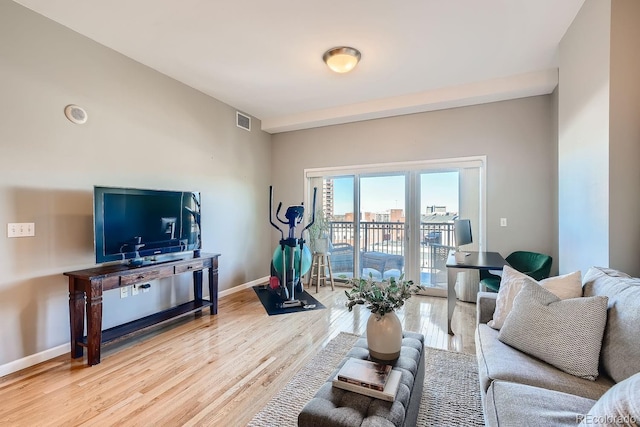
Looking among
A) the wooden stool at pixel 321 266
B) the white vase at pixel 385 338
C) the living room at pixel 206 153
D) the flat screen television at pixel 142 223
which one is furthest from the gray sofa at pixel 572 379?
the wooden stool at pixel 321 266

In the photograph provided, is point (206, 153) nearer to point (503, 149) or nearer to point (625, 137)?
point (503, 149)

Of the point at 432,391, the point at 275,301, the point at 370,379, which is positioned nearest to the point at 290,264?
the point at 275,301

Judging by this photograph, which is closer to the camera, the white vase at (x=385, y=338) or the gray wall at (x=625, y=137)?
the white vase at (x=385, y=338)

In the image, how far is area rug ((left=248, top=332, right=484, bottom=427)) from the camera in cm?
176

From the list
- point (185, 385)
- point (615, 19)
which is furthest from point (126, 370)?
point (615, 19)

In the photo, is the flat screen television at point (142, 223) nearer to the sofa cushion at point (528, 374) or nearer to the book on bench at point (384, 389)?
the book on bench at point (384, 389)

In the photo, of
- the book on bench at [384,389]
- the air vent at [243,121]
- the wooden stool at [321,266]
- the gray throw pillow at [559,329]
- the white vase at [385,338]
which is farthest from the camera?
the wooden stool at [321,266]

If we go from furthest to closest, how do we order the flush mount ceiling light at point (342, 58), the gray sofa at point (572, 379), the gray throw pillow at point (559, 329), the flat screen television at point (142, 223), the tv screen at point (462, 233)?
the tv screen at point (462, 233) → the flush mount ceiling light at point (342, 58) → the flat screen television at point (142, 223) → the gray throw pillow at point (559, 329) → the gray sofa at point (572, 379)

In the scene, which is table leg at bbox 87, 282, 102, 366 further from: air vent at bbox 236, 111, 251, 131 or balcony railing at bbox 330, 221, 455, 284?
balcony railing at bbox 330, 221, 455, 284

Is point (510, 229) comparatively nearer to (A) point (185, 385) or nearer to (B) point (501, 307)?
(B) point (501, 307)

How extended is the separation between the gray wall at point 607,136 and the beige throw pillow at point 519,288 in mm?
384

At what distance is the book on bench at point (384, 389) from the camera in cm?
132

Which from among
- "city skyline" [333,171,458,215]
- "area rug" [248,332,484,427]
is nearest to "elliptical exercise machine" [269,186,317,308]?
"city skyline" [333,171,458,215]

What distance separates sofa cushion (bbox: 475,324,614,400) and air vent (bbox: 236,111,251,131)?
4330 mm
